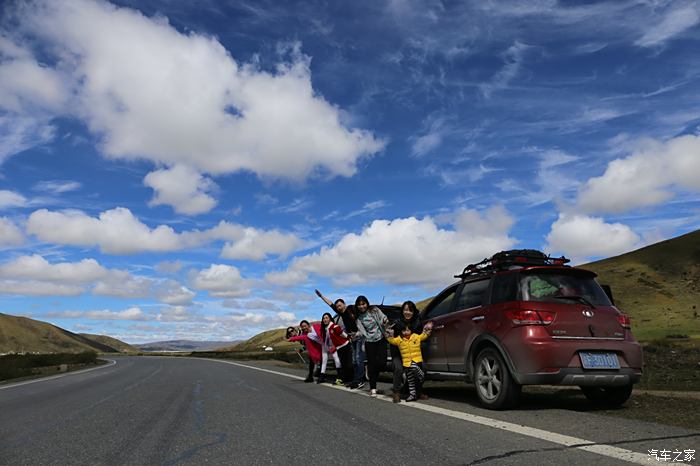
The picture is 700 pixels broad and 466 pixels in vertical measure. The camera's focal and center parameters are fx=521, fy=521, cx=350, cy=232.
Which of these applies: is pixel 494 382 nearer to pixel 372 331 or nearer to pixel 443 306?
pixel 443 306

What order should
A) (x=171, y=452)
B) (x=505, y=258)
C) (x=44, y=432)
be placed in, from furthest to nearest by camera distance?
(x=505, y=258)
(x=44, y=432)
(x=171, y=452)

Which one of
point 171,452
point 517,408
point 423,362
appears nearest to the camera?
point 171,452

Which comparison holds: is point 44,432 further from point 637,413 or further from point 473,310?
point 637,413

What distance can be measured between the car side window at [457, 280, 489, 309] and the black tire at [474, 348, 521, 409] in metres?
0.82

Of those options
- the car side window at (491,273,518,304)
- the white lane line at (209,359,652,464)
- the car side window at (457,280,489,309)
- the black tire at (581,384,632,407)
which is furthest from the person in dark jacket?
the black tire at (581,384,632,407)

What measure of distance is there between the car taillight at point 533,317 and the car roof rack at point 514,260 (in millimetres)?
857

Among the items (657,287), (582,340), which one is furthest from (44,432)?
(657,287)

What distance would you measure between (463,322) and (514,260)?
1.20 meters

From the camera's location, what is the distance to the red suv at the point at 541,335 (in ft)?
21.3

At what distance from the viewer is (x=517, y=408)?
700 cm

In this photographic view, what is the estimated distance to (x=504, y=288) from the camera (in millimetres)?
7191

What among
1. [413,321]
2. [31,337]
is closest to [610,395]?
[413,321]

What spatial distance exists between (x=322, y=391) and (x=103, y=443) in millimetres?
5567

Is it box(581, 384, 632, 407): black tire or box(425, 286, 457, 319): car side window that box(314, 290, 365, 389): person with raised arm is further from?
box(581, 384, 632, 407): black tire
